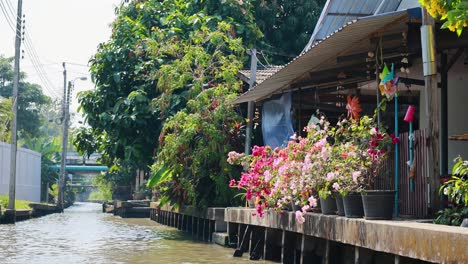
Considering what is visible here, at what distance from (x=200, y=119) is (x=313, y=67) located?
23.2 feet

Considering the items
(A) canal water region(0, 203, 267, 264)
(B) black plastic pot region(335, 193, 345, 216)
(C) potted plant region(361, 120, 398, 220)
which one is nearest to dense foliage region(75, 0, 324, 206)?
(A) canal water region(0, 203, 267, 264)

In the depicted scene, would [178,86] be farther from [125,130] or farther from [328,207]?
[328,207]

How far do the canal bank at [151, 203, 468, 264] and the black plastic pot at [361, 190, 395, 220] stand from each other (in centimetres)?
19

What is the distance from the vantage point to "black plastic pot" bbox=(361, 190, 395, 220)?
921 cm

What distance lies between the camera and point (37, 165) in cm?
5075

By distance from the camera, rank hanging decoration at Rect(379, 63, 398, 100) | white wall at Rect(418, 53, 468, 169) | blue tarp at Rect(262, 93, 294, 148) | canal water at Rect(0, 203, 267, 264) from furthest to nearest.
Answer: blue tarp at Rect(262, 93, 294, 148) < canal water at Rect(0, 203, 267, 264) < white wall at Rect(418, 53, 468, 169) < hanging decoration at Rect(379, 63, 398, 100)

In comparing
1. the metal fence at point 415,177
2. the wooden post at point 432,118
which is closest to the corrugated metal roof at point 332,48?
the wooden post at point 432,118

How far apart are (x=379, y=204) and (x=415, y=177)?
74cm

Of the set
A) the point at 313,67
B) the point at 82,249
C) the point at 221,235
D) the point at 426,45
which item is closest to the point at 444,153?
the point at 426,45

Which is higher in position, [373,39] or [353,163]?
[373,39]

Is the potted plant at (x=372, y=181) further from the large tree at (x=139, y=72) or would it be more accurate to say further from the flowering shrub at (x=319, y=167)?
the large tree at (x=139, y=72)

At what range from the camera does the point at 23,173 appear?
147 ft

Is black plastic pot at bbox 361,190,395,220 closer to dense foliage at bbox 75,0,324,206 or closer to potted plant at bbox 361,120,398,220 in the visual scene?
potted plant at bbox 361,120,398,220

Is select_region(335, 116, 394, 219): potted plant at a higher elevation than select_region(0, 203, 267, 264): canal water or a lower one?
higher
